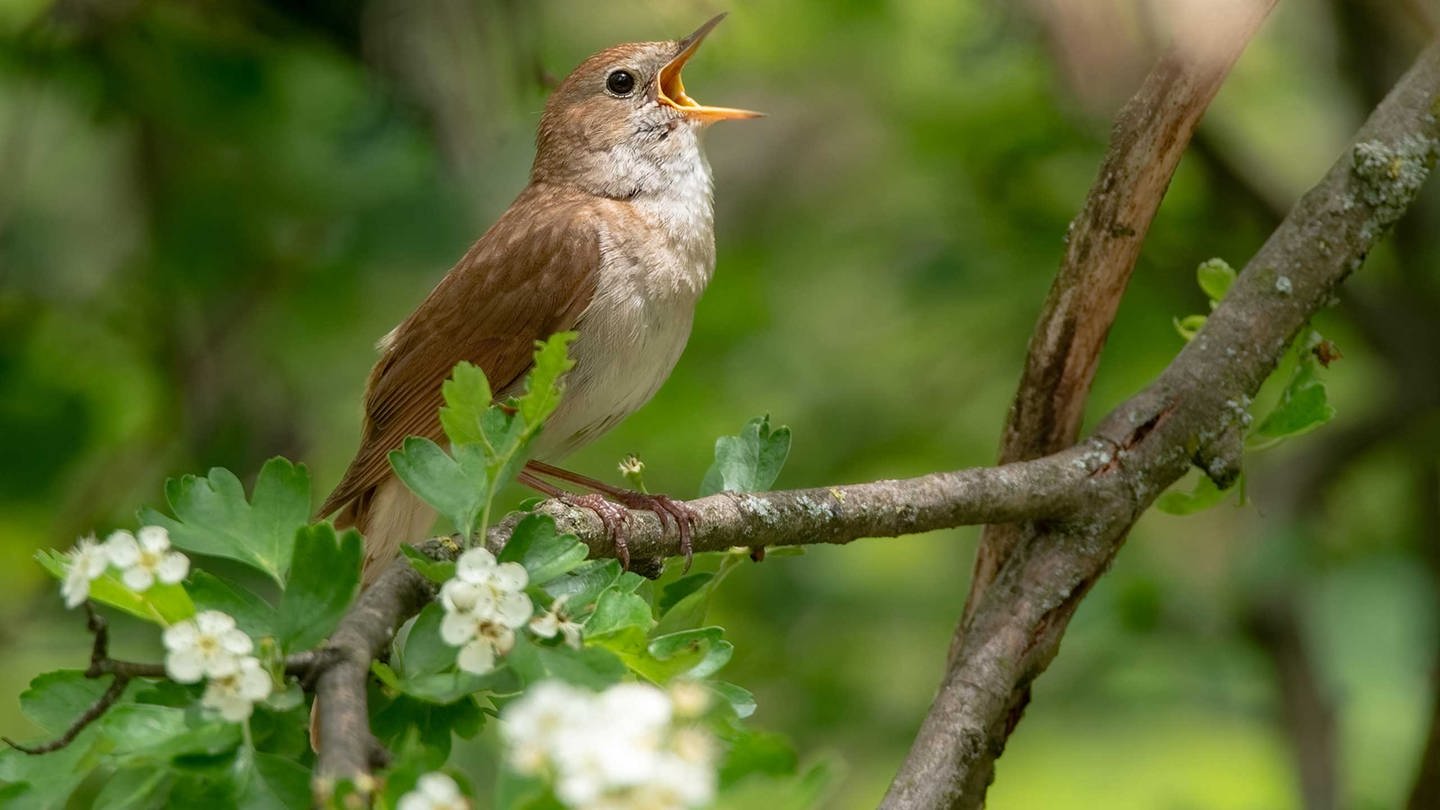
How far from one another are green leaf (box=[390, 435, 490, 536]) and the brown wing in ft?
6.07

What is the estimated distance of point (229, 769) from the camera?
173cm

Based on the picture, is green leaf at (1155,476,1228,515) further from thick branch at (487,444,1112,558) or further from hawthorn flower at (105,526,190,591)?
hawthorn flower at (105,526,190,591)

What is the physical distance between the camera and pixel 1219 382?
310 cm

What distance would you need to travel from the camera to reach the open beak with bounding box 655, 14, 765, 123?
14.9ft

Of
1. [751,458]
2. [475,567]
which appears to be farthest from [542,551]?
[751,458]

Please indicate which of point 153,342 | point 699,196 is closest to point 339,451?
point 153,342

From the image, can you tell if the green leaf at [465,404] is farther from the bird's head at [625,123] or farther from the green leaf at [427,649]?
the bird's head at [625,123]

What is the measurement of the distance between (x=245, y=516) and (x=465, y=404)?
1.06 ft

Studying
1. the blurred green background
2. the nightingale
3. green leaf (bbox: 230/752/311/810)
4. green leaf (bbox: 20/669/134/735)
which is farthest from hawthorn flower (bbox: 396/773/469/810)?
the blurred green background

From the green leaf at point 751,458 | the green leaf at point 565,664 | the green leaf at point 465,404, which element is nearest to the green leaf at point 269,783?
the green leaf at point 565,664

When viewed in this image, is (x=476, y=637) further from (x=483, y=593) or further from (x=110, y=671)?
(x=110, y=671)

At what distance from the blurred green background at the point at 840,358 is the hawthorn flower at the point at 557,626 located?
285 cm

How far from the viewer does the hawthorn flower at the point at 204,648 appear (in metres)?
1.69

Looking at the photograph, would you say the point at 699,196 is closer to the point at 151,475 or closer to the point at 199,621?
the point at 151,475
